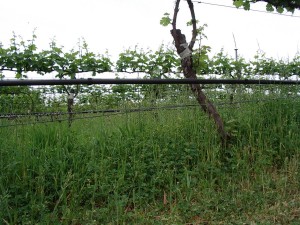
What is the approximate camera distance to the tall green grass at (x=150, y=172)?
2746 mm

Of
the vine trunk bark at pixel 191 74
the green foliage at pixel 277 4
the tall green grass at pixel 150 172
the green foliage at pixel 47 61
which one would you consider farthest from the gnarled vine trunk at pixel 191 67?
the green foliage at pixel 47 61

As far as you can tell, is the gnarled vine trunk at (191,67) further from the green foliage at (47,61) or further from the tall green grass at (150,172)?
the green foliage at (47,61)

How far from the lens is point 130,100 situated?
4035 mm

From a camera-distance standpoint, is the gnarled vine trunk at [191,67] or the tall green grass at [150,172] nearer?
the tall green grass at [150,172]

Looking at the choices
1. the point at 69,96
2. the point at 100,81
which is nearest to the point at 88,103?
the point at 69,96

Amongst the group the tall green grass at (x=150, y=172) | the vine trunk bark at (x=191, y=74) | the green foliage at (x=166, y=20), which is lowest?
the tall green grass at (x=150, y=172)

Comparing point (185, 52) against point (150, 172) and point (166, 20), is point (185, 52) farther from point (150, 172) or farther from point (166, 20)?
point (150, 172)

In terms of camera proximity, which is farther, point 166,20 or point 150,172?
point 166,20

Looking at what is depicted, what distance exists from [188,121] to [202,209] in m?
1.48

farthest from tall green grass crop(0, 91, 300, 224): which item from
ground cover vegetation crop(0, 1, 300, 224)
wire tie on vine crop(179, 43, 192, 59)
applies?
wire tie on vine crop(179, 43, 192, 59)

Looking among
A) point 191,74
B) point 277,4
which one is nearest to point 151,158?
point 191,74

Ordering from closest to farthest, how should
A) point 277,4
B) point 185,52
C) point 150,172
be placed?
point 150,172
point 185,52
point 277,4

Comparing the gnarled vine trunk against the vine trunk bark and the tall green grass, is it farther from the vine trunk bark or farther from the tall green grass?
the tall green grass

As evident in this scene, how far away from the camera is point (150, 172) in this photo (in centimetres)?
340
